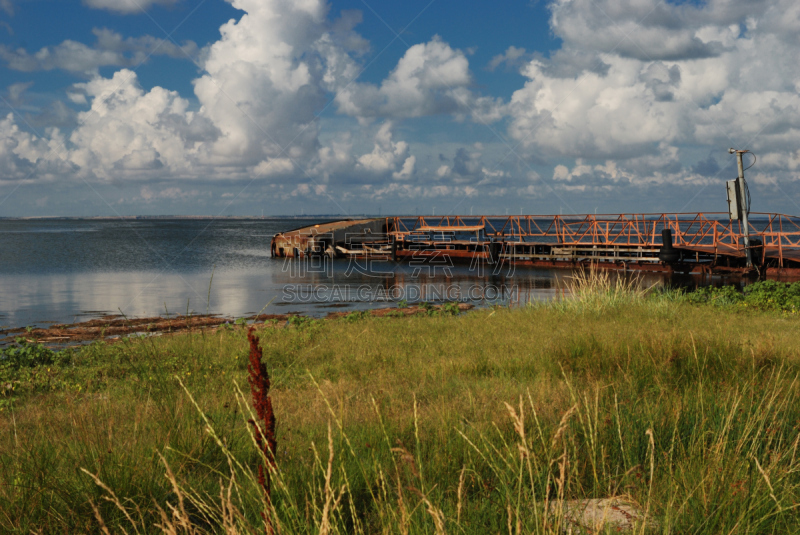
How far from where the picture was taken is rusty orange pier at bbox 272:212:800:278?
2314 centimetres

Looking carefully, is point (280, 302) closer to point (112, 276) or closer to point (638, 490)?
point (112, 276)

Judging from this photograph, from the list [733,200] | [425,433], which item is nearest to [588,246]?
[733,200]

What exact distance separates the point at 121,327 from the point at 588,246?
26.5m

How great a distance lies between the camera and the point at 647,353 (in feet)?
18.4

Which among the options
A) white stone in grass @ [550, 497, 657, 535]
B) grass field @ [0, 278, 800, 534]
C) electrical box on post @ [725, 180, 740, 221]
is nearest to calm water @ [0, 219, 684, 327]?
grass field @ [0, 278, 800, 534]

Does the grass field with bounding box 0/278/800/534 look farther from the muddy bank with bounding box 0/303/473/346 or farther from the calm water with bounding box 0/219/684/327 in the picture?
the calm water with bounding box 0/219/684/327

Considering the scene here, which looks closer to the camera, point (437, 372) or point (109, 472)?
point (109, 472)

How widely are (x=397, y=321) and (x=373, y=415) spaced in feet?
23.9

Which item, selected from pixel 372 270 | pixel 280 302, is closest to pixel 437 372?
pixel 280 302

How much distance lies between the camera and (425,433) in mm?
3883

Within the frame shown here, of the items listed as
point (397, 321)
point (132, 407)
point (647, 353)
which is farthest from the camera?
point (397, 321)

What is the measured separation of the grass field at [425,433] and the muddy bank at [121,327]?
2.68 meters

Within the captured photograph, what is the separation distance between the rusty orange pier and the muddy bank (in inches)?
607

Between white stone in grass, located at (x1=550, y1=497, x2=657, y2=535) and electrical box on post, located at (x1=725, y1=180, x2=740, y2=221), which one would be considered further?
electrical box on post, located at (x1=725, y1=180, x2=740, y2=221)
